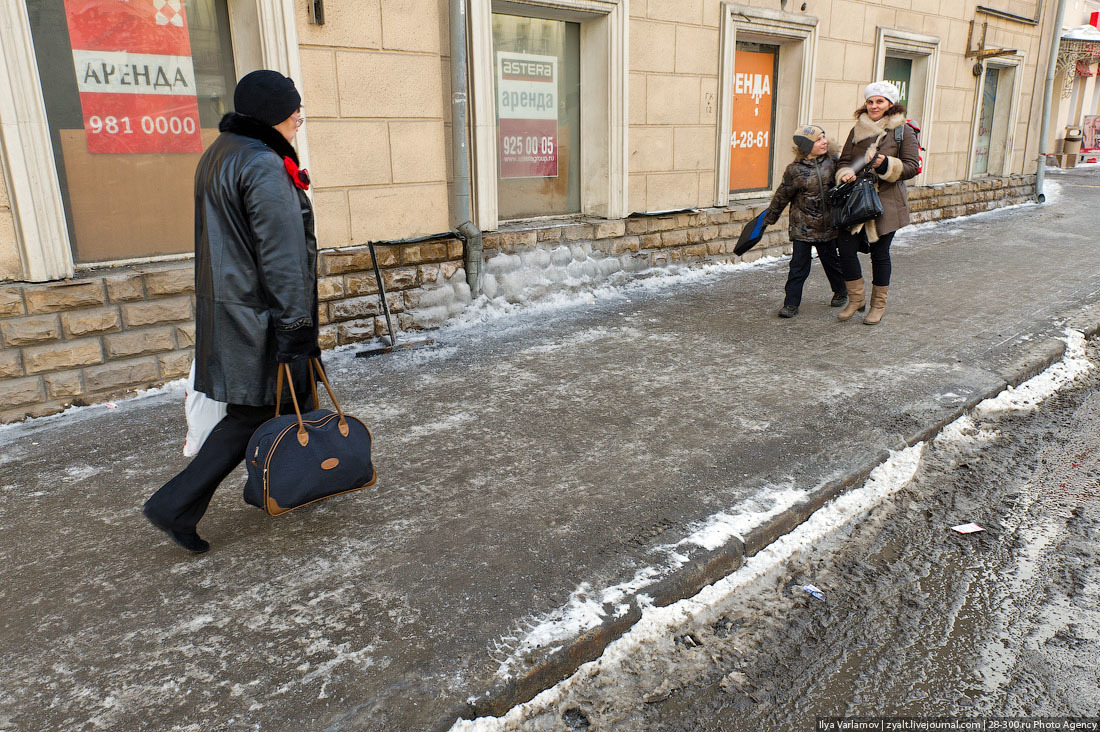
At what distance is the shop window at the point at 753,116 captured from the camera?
957 cm

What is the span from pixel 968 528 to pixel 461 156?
4818mm

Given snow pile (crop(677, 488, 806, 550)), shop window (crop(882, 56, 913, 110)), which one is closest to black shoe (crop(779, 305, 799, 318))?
snow pile (crop(677, 488, 806, 550))

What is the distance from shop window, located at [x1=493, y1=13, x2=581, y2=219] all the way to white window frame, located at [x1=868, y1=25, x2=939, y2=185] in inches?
206

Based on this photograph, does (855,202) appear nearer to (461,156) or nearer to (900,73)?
(461,156)

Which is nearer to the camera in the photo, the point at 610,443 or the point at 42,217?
the point at 610,443

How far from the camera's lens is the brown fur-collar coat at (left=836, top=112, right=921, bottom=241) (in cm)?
607

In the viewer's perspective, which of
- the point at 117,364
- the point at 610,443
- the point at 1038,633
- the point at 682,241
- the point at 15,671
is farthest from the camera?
the point at 682,241

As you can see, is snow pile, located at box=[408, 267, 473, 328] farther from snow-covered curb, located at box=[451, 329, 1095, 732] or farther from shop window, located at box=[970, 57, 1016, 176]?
shop window, located at box=[970, 57, 1016, 176]

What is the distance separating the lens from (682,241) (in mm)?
8734

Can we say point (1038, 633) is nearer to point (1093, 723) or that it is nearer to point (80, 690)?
point (1093, 723)

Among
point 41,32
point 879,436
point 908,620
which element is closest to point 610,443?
point 879,436

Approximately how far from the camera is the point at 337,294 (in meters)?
6.05

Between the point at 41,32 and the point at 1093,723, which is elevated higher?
the point at 41,32

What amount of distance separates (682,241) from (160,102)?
5.42 metres
